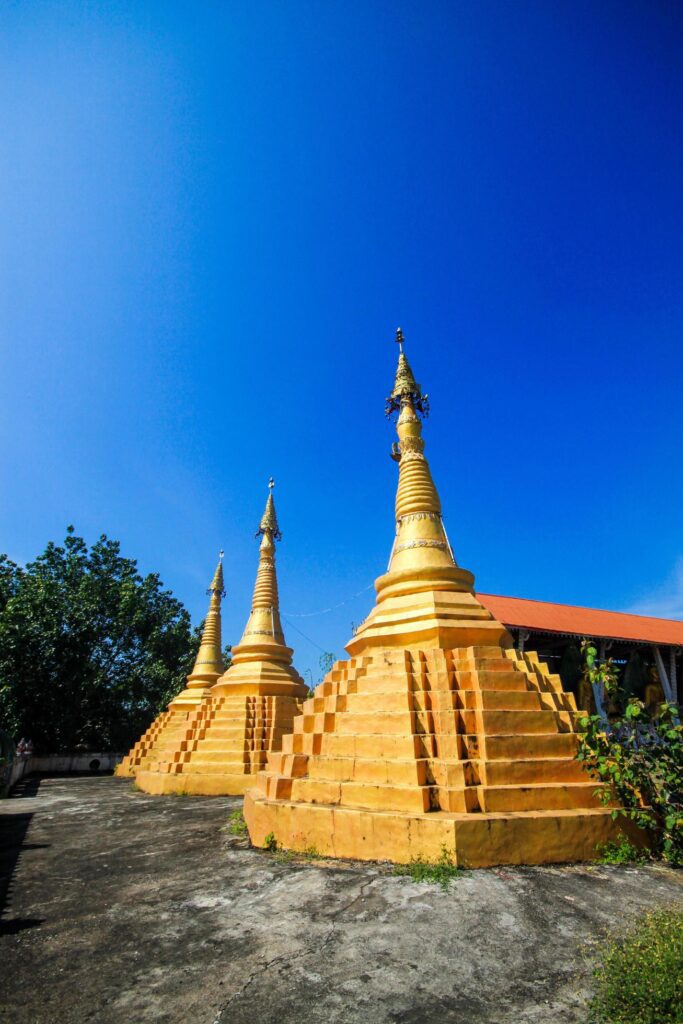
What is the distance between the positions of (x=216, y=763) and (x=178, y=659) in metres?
19.8

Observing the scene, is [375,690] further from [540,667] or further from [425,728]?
[540,667]

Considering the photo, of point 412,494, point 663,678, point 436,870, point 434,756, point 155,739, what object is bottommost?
point 436,870

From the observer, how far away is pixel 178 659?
32.9 m

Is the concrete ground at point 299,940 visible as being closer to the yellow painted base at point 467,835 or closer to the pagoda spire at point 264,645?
the yellow painted base at point 467,835

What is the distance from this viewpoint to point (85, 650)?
2714 centimetres

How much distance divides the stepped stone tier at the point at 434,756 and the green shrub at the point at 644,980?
2446mm

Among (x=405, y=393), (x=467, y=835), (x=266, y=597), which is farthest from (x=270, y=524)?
(x=467, y=835)

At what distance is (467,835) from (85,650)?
86.4 ft

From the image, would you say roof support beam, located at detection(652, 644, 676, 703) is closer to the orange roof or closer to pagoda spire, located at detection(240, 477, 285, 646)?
the orange roof

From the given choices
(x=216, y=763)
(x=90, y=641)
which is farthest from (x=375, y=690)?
(x=90, y=641)

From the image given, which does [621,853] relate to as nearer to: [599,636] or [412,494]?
[412,494]

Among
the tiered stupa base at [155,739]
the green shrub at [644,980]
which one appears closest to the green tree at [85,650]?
the tiered stupa base at [155,739]

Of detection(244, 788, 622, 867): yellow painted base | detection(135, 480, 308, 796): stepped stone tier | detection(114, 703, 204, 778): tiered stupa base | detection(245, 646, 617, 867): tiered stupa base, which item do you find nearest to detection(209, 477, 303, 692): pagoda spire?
detection(135, 480, 308, 796): stepped stone tier

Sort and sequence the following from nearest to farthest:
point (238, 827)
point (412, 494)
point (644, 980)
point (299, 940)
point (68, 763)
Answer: point (644, 980), point (299, 940), point (238, 827), point (412, 494), point (68, 763)
